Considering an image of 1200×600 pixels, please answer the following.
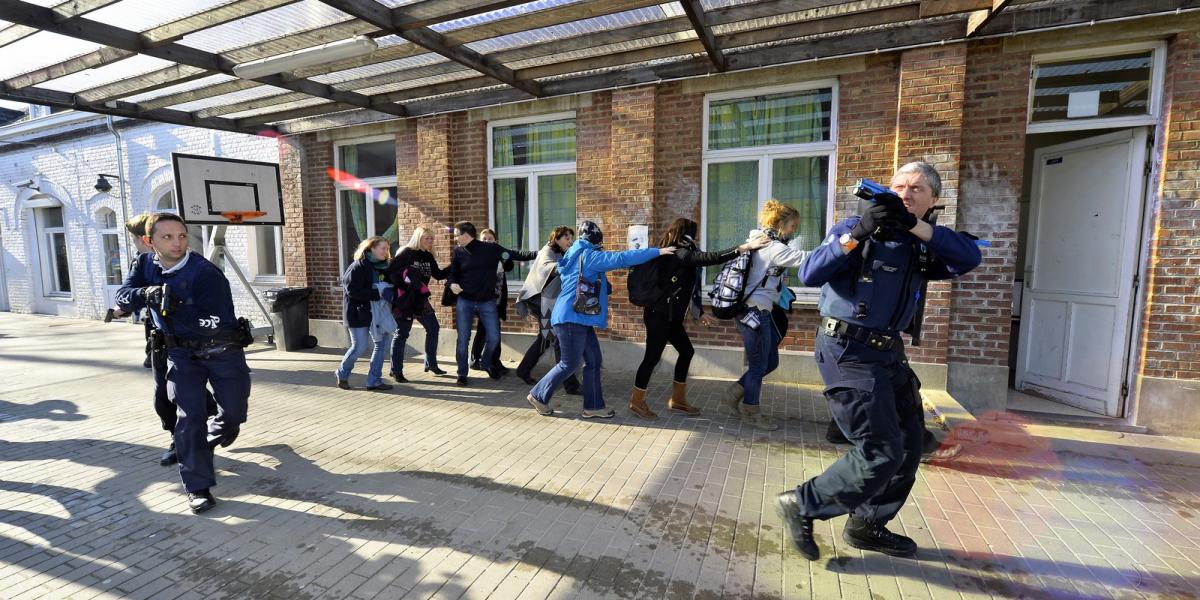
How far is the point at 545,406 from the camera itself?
5.04 meters

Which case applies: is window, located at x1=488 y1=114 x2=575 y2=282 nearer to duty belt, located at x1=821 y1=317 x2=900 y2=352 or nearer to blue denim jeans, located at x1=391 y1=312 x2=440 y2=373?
blue denim jeans, located at x1=391 y1=312 x2=440 y2=373

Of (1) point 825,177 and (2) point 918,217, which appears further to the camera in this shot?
(1) point 825,177

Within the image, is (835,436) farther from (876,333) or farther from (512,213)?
(512,213)

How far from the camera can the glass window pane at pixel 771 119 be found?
19.9 feet

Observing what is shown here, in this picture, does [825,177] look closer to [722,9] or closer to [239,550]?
[722,9]

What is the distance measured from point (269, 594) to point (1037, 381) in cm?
736

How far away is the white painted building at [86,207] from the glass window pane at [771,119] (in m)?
7.49

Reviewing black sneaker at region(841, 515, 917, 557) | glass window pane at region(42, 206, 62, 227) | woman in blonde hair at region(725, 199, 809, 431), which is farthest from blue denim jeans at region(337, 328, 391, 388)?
glass window pane at region(42, 206, 62, 227)

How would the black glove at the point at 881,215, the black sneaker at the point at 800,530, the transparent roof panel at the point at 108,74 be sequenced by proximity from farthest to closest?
the transparent roof panel at the point at 108,74 → the black sneaker at the point at 800,530 → the black glove at the point at 881,215

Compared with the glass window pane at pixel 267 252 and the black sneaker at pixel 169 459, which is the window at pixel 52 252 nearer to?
the glass window pane at pixel 267 252

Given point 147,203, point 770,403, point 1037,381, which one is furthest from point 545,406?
point 147,203

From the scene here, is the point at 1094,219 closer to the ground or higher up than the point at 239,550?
higher up

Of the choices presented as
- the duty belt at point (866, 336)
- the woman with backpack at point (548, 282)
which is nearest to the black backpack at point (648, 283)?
the woman with backpack at point (548, 282)

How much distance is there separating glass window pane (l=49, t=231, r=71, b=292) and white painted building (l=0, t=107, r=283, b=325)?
0.02m
